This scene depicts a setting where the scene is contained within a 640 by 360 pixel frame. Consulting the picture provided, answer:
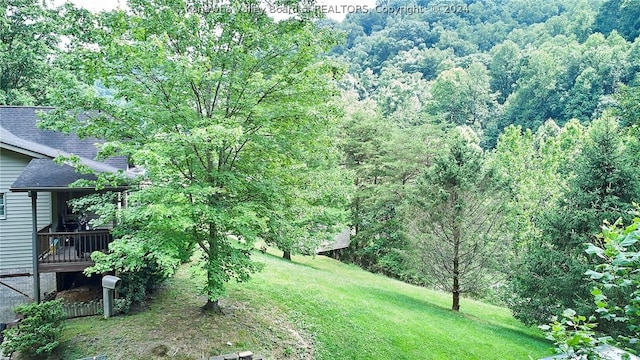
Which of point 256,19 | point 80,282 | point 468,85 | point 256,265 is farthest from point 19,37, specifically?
point 468,85

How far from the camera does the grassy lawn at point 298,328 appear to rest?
8.67m

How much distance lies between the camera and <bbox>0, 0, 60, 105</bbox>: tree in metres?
19.8

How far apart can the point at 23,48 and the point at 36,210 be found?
14081 millimetres

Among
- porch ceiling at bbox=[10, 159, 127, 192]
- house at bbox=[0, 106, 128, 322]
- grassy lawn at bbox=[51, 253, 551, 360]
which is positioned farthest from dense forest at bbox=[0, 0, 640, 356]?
house at bbox=[0, 106, 128, 322]

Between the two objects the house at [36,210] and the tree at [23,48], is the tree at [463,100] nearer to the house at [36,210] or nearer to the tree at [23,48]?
the tree at [23,48]

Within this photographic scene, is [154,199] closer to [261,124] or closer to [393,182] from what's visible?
[261,124]

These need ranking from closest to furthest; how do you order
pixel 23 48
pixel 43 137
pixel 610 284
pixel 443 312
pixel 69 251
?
pixel 610 284 → pixel 69 251 → pixel 43 137 → pixel 443 312 → pixel 23 48

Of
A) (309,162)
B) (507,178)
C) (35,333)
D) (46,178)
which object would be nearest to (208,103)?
(309,162)

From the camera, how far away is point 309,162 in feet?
34.7

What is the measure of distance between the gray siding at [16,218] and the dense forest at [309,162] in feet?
10.9

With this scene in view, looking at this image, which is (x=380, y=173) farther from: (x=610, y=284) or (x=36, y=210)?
(x=610, y=284)

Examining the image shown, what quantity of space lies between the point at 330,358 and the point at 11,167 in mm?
10714

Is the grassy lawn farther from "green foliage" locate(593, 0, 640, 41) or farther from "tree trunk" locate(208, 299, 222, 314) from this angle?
"green foliage" locate(593, 0, 640, 41)

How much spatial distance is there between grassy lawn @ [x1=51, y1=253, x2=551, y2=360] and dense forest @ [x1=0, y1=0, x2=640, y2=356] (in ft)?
4.94
